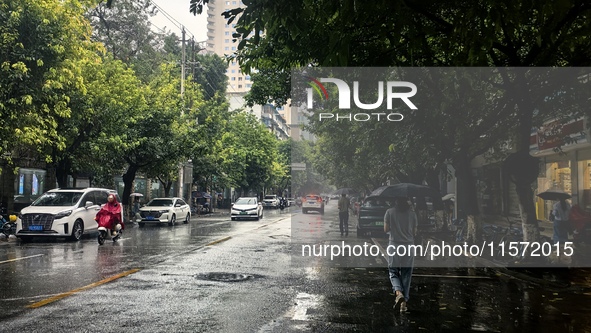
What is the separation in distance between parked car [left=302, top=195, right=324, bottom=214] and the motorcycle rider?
22.6ft

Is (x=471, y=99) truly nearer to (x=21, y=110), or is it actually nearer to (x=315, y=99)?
(x=315, y=99)

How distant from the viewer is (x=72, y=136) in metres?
24.4

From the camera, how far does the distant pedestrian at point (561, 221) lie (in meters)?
16.0

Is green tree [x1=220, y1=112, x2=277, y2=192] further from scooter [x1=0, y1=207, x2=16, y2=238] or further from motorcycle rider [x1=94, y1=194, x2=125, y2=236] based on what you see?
motorcycle rider [x1=94, y1=194, x2=125, y2=236]

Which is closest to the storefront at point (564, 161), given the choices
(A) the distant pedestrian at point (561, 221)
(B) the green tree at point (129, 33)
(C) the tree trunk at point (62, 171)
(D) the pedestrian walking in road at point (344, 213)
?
(A) the distant pedestrian at point (561, 221)

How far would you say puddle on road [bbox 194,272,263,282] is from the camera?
10.3 metres

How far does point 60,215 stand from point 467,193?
45.7 ft

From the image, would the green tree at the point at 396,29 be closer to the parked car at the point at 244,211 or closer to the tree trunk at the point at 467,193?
the tree trunk at the point at 467,193

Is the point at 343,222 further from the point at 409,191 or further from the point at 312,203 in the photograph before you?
the point at 409,191

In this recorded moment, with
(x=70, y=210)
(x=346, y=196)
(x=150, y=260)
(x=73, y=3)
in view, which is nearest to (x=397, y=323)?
(x=150, y=260)

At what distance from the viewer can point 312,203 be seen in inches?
599

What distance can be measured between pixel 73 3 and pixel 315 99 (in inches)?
484

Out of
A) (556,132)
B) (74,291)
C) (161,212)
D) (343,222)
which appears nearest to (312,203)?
(343,222)

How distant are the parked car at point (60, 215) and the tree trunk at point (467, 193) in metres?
13.4
